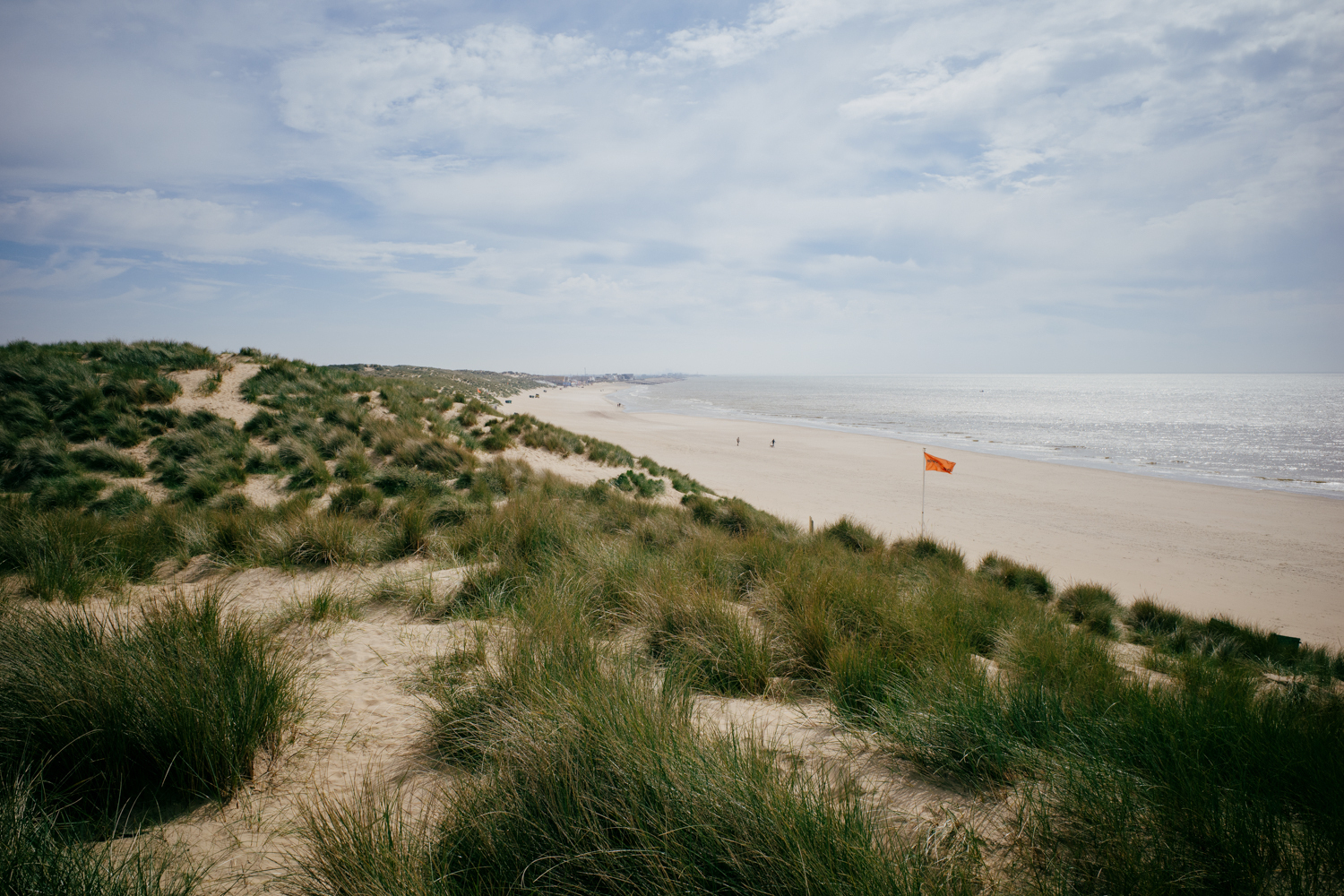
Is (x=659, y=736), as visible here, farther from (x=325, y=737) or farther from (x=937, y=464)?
(x=937, y=464)

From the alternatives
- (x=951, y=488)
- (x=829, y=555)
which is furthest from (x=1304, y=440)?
(x=829, y=555)

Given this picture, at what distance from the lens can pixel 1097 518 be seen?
18359mm

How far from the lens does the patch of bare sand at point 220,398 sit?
14102 mm

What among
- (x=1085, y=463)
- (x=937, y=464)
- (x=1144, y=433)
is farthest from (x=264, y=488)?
(x=1144, y=433)

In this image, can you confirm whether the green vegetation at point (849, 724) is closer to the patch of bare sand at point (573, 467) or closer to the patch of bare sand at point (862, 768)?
the patch of bare sand at point (862, 768)

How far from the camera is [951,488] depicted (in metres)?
22.7

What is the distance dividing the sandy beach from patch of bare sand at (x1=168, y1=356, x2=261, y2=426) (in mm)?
15729

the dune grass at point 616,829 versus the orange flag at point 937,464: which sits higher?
the orange flag at point 937,464

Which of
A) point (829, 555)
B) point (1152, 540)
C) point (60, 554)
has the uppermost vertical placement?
point (60, 554)

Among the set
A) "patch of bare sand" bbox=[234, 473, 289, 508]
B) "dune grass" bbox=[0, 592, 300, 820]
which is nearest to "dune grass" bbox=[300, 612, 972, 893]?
"dune grass" bbox=[0, 592, 300, 820]

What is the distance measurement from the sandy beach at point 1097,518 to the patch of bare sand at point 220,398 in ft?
51.6

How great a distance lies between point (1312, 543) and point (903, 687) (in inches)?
865

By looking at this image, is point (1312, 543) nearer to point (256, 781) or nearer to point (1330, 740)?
point (1330, 740)

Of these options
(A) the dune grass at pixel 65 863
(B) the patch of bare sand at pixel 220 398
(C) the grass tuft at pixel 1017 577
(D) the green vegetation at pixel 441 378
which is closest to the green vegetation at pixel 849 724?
(A) the dune grass at pixel 65 863
